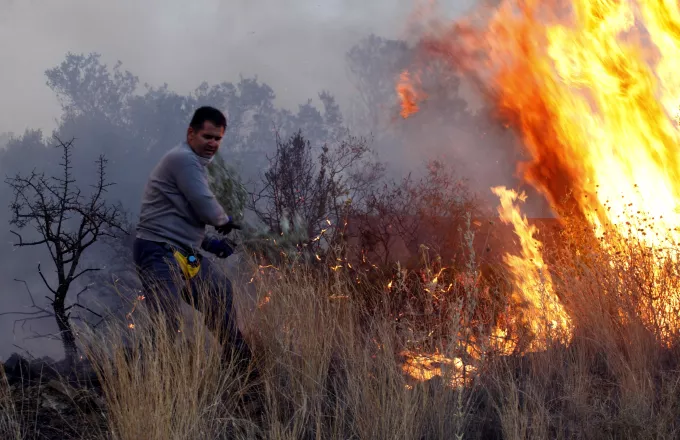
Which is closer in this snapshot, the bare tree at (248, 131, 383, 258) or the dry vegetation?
the dry vegetation

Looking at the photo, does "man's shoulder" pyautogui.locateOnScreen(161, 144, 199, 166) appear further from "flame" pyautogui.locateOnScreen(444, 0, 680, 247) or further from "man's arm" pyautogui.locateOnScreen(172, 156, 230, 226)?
"flame" pyautogui.locateOnScreen(444, 0, 680, 247)

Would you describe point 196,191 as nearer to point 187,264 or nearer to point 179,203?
point 179,203

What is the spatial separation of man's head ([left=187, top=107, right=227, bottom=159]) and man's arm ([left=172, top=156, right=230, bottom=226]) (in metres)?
0.21

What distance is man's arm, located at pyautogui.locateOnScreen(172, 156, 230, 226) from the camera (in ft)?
13.5

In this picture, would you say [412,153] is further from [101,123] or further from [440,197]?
[101,123]

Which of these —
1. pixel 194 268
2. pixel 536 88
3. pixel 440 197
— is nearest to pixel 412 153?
pixel 440 197

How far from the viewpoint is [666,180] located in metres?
6.70

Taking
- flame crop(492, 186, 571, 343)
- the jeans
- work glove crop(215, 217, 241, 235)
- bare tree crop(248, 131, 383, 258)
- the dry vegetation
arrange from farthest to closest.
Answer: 1. bare tree crop(248, 131, 383, 258)
2. flame crop(492, 186, 571, 343)
3. work glove crop(215, 217, 241, 235)
4. the jeans
5. the dry vegetation

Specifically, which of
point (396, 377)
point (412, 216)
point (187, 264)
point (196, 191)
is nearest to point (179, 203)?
point (196, 191)

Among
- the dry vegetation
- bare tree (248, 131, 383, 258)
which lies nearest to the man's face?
the dry vegetation

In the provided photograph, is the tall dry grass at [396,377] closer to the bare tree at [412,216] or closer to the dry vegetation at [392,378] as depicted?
the dry vegetation at [392,378]

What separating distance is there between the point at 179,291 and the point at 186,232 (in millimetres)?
409

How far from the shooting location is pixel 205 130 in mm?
4324

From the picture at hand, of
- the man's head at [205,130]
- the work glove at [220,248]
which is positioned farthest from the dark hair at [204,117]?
the work glove at [220,248]
